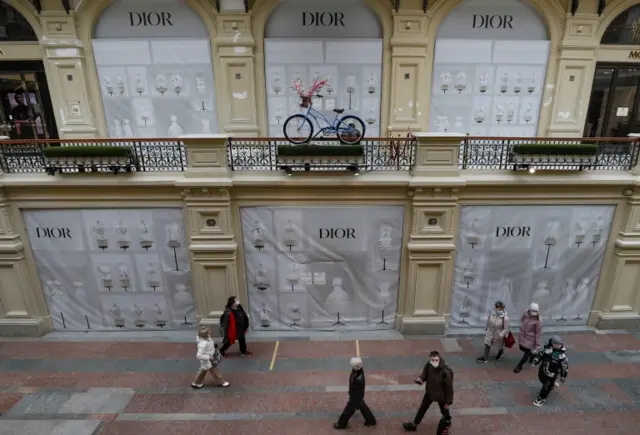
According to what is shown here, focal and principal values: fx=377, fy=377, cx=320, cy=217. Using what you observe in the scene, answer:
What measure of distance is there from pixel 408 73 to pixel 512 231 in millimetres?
5205

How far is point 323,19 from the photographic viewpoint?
10555mm

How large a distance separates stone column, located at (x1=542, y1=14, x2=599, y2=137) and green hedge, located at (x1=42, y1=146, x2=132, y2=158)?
11.7m

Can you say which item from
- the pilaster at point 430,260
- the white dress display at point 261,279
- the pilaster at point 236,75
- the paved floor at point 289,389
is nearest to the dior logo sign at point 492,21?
the pilaster at point 430,260

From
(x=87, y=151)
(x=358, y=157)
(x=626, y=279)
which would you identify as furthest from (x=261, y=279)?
A: (x=626, y=279)

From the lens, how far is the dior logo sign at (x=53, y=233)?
9469 mm

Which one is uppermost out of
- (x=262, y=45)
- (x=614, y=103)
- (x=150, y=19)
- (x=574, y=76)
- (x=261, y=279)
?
(x=150, y=19)

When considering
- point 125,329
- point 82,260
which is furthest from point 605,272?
point 82,260

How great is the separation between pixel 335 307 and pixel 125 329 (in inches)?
228

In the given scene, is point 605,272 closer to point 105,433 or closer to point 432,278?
point 432,278

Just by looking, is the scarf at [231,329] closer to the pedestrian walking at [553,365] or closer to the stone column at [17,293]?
the stone column at [17,293]

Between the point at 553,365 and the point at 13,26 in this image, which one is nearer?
the point at 553,365

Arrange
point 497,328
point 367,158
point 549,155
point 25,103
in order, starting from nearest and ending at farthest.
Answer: point 497,328
point 549,155
point 367,158
point 25,103

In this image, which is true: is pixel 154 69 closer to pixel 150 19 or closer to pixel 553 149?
pixel 150 19

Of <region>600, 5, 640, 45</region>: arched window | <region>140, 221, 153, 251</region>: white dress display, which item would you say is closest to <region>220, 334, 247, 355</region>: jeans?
<region>140, 221, 153, 251</region>: white dress display
